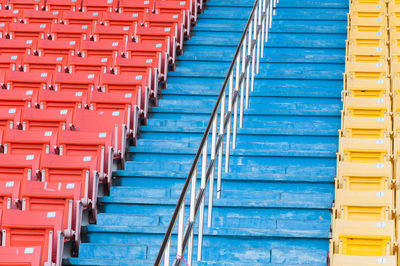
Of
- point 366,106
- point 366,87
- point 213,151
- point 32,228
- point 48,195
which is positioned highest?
point 366,87

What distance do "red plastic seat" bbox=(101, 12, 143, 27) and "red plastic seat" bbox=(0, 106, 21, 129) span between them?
119 inches

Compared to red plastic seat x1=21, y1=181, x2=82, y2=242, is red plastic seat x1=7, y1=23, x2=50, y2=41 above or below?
above

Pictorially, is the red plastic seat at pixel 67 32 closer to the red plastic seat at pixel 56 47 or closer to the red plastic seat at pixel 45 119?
the red plastic seat at pixel 56 47

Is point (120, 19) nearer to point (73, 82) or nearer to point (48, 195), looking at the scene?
point (73, 82)

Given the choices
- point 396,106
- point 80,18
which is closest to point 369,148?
point 396,106

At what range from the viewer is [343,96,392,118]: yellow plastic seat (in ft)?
23.7

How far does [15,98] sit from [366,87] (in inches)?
137

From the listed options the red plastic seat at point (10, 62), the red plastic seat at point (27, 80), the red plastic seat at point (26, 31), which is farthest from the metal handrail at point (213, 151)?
the red plastic seat at point (26, 31)

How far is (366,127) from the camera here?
22.6ft

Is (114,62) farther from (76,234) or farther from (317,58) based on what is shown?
(76,234)

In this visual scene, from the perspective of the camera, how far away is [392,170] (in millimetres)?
6273

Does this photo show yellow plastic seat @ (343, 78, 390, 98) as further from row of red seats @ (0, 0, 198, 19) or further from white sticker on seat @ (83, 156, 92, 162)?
row of red seats @ (0, 0, 198, 19)

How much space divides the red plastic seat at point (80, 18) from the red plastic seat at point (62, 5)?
56 centimetres

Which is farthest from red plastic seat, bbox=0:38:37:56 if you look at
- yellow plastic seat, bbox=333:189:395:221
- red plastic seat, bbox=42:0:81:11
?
yellow plastic seat, bbox=333:189:395:221
